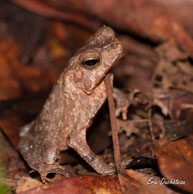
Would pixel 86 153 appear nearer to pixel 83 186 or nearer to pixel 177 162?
pixel 83 186

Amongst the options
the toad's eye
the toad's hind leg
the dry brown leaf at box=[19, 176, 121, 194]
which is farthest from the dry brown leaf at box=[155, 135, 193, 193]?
the toad's eye

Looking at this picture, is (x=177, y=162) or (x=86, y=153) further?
(x=86, y=153)

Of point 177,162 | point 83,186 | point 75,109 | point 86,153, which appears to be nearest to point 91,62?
point 75,109

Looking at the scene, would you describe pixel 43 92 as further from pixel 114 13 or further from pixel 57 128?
pixel 114 13

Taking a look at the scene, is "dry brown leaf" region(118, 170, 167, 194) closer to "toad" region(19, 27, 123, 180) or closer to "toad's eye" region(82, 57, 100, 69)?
"toad" region(19, 27, 123, 180)

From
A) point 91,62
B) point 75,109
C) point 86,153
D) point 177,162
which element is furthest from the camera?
point 75,109

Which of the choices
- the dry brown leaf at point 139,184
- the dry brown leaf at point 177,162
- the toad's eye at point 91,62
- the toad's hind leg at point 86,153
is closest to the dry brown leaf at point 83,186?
the dry brown leaf at point 139,184

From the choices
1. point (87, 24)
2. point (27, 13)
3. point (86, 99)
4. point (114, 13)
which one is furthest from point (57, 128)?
point (27, 13)
